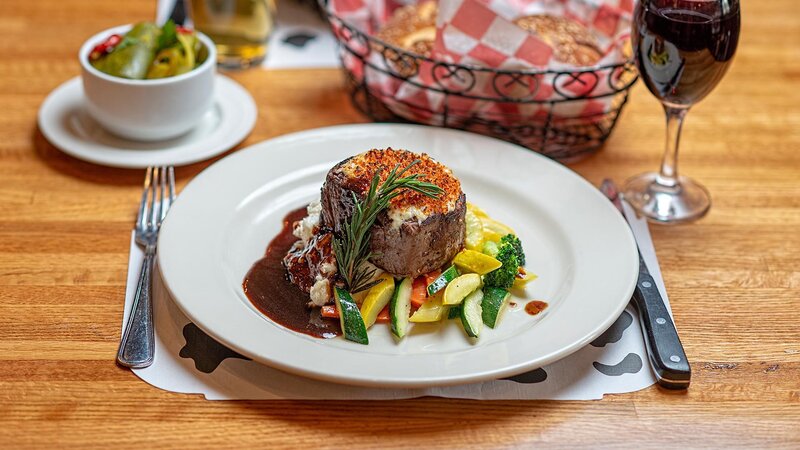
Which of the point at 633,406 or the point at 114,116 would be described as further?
the point at 114,116

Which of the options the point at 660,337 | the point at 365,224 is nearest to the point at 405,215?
the point at 365,224

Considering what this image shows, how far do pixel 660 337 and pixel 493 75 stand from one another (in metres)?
0.85

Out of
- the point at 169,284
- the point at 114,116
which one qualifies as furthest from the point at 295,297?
the point at 114,116

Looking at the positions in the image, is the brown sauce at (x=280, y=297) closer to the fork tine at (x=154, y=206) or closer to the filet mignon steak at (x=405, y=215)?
the filet mignon steak at (x=405, y=215)

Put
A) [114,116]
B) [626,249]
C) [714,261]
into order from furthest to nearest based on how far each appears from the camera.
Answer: [114,116] → [714,261] → [626,249]

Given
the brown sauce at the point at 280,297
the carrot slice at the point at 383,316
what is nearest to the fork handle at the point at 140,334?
Answer: the brown sauce at the point at 280,297

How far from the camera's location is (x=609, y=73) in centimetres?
207

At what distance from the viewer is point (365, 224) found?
1552 millimetres

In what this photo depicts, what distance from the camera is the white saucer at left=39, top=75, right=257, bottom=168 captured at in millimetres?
2066

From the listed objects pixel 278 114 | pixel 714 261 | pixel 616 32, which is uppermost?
pixel 616 32

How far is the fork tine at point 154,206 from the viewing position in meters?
1.85

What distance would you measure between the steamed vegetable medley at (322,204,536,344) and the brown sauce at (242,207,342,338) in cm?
3

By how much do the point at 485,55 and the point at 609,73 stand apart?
0.31 m

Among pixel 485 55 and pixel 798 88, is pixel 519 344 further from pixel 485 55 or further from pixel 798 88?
pixel 798 88
